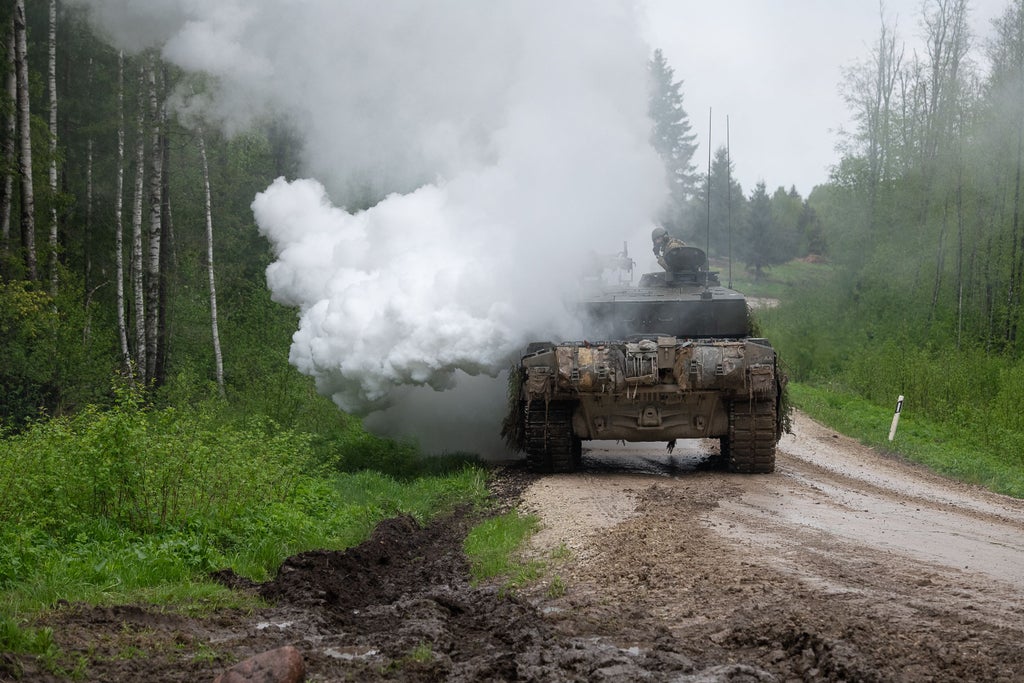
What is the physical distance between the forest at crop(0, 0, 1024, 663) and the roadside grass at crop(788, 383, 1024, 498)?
0.11 meters

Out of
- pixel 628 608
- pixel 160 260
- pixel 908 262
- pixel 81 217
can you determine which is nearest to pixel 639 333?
pixel 628 608

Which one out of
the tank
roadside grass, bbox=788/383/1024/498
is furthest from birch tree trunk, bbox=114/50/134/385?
roadside grass, bbox=788/383/1024/498

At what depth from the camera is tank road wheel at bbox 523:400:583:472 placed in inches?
532

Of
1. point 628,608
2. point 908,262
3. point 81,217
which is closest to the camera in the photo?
point 628,608

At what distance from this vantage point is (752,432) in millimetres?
13188

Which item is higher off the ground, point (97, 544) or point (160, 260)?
point (160, 260)

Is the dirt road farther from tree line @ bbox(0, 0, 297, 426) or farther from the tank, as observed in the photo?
tree line @ bbox(0, 0, 297, 426)

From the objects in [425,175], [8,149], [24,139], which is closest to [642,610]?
[425,175]

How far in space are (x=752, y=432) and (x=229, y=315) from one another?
21.0 metres

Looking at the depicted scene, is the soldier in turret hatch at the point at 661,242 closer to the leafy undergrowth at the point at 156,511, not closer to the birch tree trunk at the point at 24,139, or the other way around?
the leafy undergrowth at the point at 156,511

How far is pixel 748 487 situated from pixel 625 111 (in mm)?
7032

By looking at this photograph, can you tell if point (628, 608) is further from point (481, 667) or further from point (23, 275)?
point (23, 275)

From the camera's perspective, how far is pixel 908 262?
3650cm

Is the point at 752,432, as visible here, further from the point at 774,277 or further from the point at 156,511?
the point at 774,277
